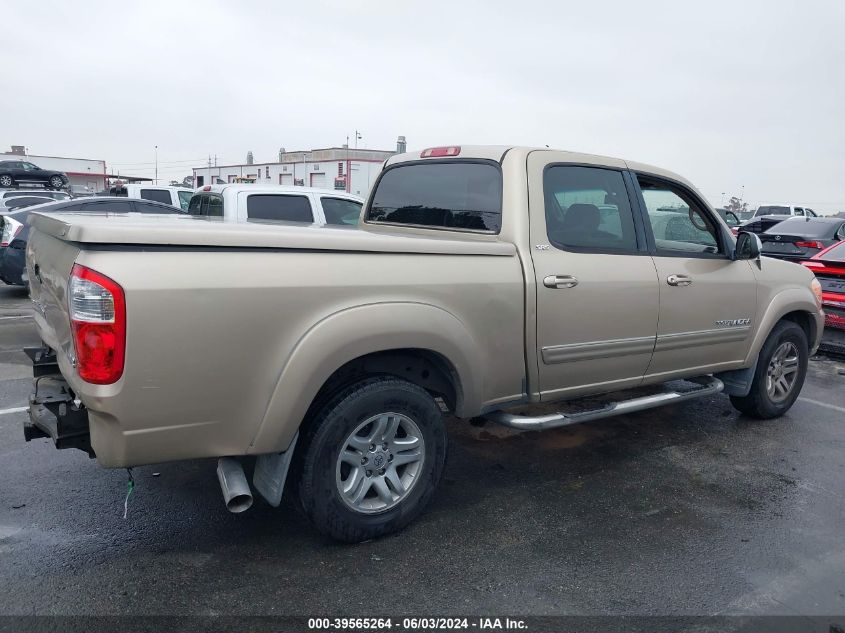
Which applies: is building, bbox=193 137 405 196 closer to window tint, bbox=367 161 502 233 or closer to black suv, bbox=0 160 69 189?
black suv, bbox=0 160 69 189

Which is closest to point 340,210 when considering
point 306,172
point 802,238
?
point 802,238

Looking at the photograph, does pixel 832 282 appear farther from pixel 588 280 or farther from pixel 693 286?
pixel 588 280

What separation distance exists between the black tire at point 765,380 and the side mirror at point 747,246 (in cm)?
87

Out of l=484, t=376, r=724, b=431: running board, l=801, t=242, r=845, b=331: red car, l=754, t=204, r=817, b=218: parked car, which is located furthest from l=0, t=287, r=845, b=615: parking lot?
l=754, t=204, r=817, b=218: parked car

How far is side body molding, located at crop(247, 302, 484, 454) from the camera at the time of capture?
2766 mm

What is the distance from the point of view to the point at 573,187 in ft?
13.0

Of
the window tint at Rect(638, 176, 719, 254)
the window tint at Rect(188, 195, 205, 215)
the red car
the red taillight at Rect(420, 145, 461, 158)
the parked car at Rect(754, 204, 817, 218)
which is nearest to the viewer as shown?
the red taillight at Rect(420, 145, 461, 158)

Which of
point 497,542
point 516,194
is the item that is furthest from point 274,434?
point 516,194

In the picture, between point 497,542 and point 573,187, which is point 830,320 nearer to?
point 573,187

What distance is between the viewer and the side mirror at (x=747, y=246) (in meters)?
4.58

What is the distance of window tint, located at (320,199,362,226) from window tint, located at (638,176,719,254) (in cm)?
470

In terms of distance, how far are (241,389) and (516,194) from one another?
1879 mm

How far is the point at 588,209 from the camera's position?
3.96 m

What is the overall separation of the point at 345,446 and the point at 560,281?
1.48m
